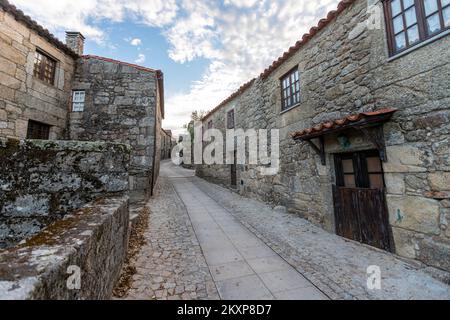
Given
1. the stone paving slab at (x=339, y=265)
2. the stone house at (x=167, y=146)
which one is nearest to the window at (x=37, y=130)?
the stone paving slab at (x=339, y=265)

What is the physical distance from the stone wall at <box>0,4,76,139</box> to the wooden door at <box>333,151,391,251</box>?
24.9 feet

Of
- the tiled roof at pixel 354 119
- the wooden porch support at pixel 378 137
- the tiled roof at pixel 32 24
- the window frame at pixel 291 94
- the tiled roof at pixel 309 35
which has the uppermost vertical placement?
the tiled roof at pixel 32 24

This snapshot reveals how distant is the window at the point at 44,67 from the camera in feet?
18.1

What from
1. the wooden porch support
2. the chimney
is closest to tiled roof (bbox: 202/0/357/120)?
the wooden porch support

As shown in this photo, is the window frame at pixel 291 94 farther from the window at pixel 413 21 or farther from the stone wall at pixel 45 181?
the stone wall at pixel 45 181

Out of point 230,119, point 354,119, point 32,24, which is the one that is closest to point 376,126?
point 354,119

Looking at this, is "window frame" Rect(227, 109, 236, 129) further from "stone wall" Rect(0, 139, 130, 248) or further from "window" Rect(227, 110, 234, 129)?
"stone wall" Rect(0, 139, 130, 248)

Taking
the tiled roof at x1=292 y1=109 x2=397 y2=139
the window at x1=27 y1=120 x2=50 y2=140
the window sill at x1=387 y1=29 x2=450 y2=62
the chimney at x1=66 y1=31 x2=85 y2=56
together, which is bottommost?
the tiled roof at x1=292 y1=109 x2=397 y2=139

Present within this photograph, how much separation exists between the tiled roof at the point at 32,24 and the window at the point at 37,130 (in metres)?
2.38

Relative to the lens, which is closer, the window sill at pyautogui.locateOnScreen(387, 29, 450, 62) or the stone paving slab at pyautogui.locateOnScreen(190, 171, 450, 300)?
the stone paving slab at pyautogui.locateOnScreen(190, 171, 450, 300)

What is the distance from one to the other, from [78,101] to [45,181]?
529 centimetres

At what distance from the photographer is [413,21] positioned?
3205mm

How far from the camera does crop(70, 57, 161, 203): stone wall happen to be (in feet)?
21.3

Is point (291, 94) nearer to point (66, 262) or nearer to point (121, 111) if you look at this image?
point (121, 111)
